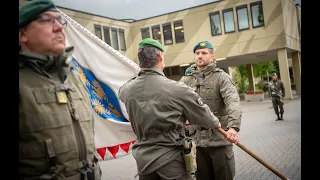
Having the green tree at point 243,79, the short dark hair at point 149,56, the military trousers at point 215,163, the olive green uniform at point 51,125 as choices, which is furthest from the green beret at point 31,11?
the green tree at point 243,79

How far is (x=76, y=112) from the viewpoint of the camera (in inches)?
66.6

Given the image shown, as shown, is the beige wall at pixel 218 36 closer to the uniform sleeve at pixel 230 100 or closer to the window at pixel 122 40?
the window at pixel 122 40

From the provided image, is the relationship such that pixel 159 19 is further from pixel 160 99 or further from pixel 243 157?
pixel 160 99

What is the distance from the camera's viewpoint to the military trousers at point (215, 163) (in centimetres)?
344

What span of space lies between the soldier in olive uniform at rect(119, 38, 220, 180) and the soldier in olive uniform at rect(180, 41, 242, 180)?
2.87 ft

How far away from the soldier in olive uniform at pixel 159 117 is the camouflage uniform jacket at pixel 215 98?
899 millimetres

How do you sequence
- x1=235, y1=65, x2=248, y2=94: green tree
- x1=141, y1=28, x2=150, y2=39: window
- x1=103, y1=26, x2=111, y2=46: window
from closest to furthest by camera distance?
1. x1=103, y1=26, x2=111, y2=46: window
2. x1=141, y1=28, x2=150, y2=39: window
3. x1=235, y1=65, x2=248, y2=94: green tree

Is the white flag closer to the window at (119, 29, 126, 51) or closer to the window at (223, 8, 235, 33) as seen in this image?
the window at (223, 8, 235, 33)

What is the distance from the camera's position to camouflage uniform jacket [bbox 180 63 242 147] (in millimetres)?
3430

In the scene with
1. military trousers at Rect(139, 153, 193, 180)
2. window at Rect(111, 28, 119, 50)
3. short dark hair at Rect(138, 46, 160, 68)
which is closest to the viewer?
military trousers at Rect(139, 153, 193, 180)

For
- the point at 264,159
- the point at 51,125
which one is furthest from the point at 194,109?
the point at 264,159

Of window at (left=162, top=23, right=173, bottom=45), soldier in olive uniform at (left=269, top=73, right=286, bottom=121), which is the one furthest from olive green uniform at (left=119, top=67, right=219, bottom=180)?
window at (left=162, top=23, right=173, bottom=45)

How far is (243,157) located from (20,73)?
640 cm
